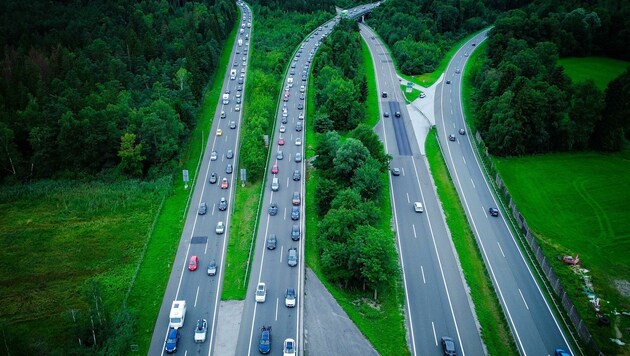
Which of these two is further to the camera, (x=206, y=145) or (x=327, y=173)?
(x=206, y=145)

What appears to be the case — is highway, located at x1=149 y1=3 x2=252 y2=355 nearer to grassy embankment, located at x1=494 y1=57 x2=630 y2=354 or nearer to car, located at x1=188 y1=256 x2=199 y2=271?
car, located at x1=188 y1=256 x2=199 y2=271

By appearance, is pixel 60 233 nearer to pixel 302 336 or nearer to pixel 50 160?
pixel 50 160

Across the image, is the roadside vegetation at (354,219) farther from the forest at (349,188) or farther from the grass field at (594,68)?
the grass field at (594,68)

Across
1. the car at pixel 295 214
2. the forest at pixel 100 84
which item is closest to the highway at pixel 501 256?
the car at pixel 295 214

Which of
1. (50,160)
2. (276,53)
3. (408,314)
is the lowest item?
(408,314)

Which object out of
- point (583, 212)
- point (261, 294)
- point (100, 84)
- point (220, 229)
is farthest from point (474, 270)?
point (100, 84)

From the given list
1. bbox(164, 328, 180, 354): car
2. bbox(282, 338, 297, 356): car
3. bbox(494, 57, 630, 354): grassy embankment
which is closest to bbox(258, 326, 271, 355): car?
bbox(282, 338, 297, 356): car

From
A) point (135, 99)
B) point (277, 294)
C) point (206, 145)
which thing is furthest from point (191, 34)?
point (277, 294)
